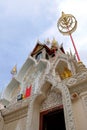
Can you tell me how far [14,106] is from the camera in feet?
18.6

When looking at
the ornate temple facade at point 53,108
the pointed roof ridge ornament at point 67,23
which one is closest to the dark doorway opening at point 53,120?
the ornate temple facade at point 53,108

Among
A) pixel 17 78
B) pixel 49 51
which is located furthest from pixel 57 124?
pixel 49 51

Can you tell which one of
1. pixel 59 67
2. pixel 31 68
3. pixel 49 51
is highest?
pixel 49 51

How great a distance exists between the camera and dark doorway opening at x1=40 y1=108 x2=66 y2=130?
4.85m

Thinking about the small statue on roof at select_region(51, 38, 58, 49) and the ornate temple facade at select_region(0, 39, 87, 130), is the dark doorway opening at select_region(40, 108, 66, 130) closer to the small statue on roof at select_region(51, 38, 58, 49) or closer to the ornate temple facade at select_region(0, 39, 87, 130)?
the ornate temple facade at select_region(0, 39, 87, 130)

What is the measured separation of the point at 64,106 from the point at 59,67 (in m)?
5.75

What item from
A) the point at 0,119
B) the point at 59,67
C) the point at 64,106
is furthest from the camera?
the point at 59,67

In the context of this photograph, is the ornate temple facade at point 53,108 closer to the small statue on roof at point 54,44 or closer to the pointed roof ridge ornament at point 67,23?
the pointed roof ridge ornament at point 67,23

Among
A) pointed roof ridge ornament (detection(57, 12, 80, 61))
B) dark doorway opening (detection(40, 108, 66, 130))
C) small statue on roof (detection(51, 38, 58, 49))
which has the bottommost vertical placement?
dark doorway opening (detection(40, 108, 66, 130))

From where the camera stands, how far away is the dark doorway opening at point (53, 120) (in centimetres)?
485

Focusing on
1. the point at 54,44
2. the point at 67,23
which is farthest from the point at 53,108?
the point at 54,44

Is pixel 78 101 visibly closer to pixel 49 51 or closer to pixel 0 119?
pixel 0 119

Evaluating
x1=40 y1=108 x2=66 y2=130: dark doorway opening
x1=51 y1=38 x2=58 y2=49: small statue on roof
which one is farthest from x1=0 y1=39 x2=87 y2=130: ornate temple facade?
x1=51 y1=38 x2=58 y2=49: small statue on roof

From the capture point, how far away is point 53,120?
208 inches
